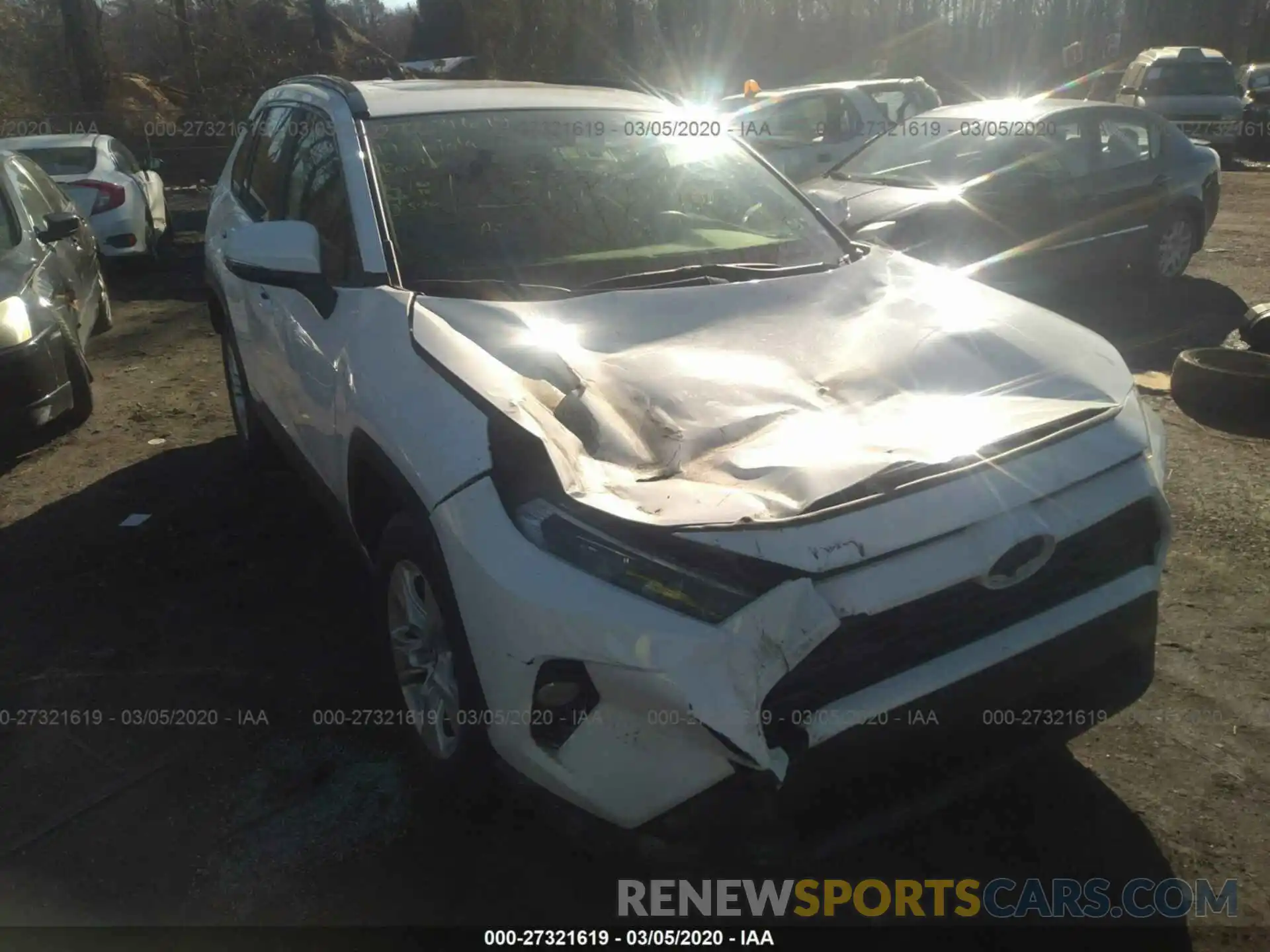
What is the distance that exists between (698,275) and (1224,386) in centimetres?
348

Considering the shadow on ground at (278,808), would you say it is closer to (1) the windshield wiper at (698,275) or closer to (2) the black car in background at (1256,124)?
(1) the windshield wiper at (698,275)

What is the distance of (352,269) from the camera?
3.26 metres

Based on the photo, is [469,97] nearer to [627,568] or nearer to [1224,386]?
[627,568]

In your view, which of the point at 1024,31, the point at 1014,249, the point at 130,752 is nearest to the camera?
the point at 130,752

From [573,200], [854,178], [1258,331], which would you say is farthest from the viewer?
[854,178]

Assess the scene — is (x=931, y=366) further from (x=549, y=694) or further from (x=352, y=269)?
(x=352, y=269)

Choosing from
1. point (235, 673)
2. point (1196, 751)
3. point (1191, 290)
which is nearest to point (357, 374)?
point (235, 673)

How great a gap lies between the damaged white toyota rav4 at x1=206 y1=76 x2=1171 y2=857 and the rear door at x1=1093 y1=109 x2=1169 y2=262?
189 inches

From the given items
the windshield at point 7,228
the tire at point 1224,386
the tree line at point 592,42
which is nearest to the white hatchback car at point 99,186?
the windshield at point 7,228

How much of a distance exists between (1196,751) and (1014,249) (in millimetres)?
4900

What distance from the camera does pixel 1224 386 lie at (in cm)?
543

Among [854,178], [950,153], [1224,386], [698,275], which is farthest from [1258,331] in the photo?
[698,275]

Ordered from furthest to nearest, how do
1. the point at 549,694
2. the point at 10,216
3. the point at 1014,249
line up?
the point at 1014,249, the point at 10,216, the point at 549,694

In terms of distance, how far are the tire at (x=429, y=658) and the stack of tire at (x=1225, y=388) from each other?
174 inches
